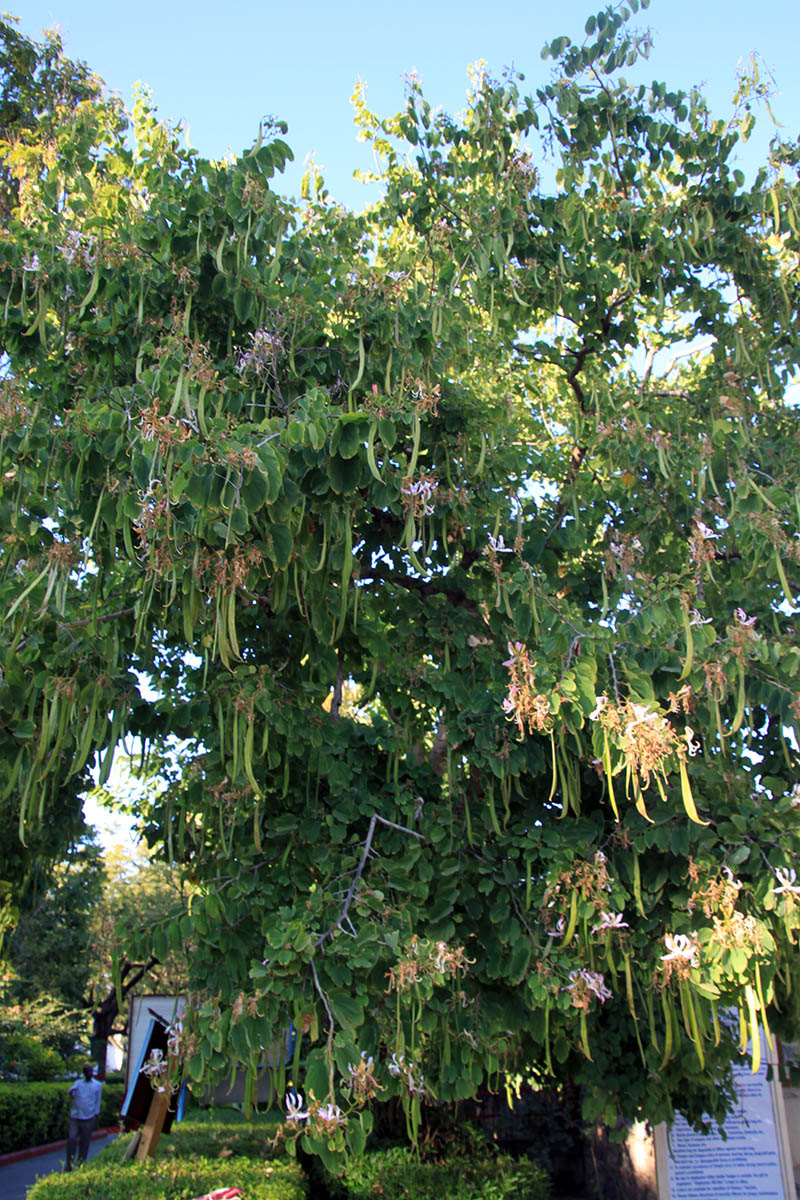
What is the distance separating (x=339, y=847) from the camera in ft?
12.9

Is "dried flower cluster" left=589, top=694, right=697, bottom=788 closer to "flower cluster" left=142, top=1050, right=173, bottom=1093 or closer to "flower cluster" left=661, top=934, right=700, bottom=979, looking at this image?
"flower cluster" left=661, top=934, right=700, bottom=979

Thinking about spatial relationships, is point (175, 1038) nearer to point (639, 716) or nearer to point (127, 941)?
point (127, 941)

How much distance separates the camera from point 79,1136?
10.6 meters

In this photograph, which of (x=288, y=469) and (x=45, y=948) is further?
(x=45, y=948)

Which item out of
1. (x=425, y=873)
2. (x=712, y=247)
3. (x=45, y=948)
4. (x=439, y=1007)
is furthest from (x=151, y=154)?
(x=45, y=948)

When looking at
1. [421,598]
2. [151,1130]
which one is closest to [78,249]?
[421,598]

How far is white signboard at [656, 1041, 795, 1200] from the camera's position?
21.9ft

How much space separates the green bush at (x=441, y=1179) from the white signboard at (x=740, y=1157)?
1.09m

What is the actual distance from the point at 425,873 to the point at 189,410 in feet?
6.55

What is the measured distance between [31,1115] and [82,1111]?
5691 millimetres

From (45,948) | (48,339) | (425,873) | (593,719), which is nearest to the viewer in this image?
(593,719)

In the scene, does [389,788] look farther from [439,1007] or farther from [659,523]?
[659,523]

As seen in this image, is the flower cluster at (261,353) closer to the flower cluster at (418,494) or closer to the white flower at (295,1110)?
the flower cluster at (418,494)

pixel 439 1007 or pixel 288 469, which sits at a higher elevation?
pixel 288 469
